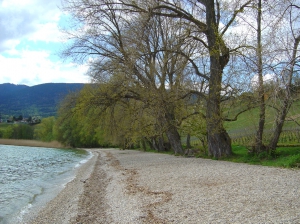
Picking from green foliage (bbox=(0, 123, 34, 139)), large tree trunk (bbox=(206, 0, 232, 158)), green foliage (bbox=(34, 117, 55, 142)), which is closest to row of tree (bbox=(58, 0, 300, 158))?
large tree trunk (bbox=(206, 0, 232, 158))

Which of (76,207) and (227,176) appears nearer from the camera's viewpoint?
(76,207)

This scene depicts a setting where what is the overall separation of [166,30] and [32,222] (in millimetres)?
17209

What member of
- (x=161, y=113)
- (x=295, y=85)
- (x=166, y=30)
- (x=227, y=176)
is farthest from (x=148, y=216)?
(x=166, y=30)

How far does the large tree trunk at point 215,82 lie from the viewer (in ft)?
53.5

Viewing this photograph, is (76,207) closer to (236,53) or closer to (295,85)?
(295,85)

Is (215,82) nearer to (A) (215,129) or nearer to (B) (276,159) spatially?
(A) (215,129)

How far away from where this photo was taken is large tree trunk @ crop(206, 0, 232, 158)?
53.5ft

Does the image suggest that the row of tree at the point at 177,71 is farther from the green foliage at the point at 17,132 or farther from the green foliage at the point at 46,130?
the green foliage at the point at 17,132

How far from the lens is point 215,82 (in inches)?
677

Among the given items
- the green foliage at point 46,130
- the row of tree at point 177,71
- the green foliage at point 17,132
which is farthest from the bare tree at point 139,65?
the green foliage at point 17,132

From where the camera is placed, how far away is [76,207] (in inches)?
365

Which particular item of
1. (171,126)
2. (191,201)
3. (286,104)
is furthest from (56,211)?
(171,126)

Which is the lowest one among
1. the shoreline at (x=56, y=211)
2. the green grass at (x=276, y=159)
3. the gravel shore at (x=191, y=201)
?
the shoreline at (x=56, y=211)

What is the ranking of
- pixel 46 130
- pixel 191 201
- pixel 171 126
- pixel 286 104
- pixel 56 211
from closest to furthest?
pixel 191 201, pixel 56 211, pixel 286 104, pixel 171 126, pixel 46 130
